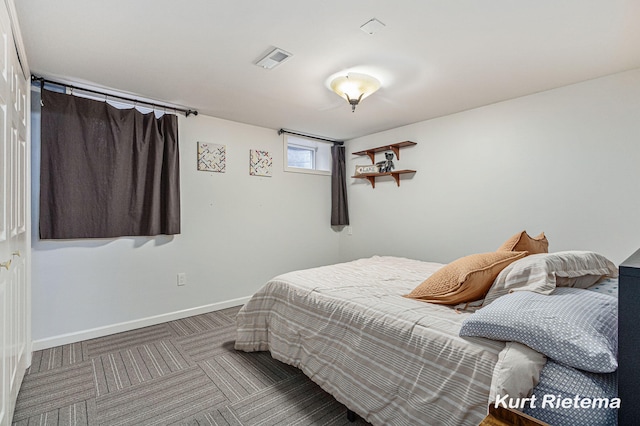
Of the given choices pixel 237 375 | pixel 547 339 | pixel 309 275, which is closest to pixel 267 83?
pixel 309 275

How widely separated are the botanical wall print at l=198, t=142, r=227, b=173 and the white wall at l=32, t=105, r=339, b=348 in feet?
0.20

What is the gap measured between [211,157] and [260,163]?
63cm

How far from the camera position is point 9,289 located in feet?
5.06

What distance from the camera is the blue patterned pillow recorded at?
98cm

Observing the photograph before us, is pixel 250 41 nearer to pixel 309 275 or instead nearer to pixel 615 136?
pixel 309 275

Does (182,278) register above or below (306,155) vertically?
below

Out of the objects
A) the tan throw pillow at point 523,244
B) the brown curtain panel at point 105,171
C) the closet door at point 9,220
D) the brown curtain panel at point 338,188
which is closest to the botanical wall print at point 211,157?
the brown curtain panel at point 105,171

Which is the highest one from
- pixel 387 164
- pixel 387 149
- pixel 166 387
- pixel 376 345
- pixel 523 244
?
pixel 387 149

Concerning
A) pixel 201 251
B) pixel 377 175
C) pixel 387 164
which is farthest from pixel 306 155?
pixel 201 251

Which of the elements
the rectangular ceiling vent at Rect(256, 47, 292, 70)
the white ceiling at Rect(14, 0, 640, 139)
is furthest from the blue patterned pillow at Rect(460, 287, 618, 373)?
the rectangular ceiling vent at Rect(256, 47, 292, 70)

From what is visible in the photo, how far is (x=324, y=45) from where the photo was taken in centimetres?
204

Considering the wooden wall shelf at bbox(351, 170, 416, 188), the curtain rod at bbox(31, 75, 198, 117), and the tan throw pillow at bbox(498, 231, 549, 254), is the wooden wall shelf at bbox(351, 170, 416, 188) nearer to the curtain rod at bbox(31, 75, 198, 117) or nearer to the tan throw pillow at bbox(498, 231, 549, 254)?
the tan throw pillow at bbox(498, 231, 549, 254)

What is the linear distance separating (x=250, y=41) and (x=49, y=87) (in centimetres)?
196

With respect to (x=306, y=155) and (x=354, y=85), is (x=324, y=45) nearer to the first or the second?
(x=354, y=85)
